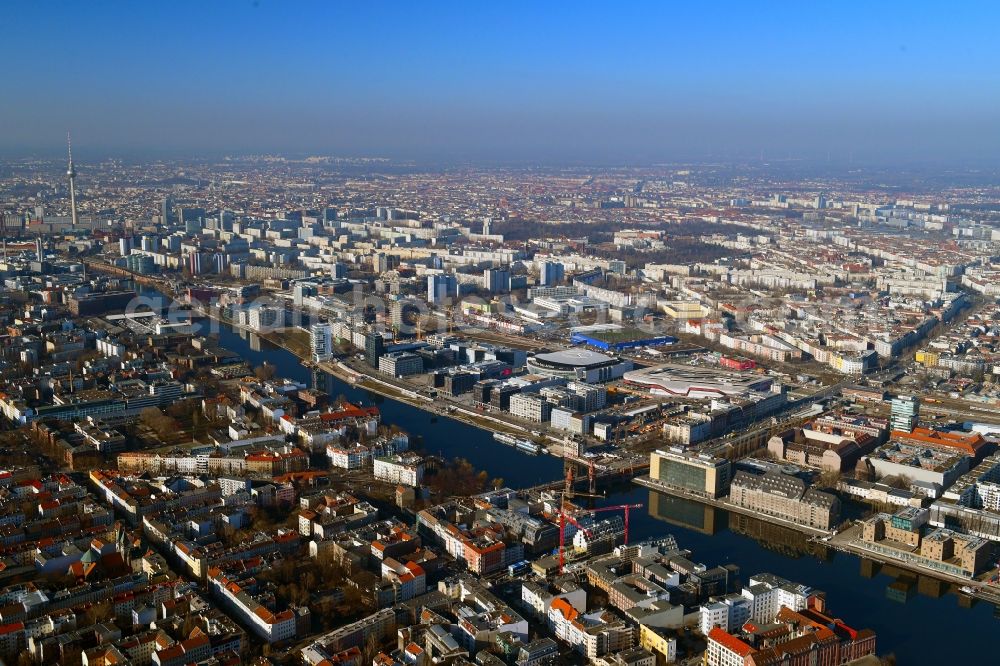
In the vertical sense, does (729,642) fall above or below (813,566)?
above

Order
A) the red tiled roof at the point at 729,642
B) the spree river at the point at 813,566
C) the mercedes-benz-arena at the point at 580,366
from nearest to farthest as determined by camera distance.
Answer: the red tiled roof at the point at 729,642, the spree river at the point at 813,566, the mercedes-benz-arena at the point at 580,366

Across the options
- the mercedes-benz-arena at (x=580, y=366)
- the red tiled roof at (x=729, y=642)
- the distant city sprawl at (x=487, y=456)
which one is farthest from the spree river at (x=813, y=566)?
the mercedes-benz-arena at (x=580, y=366)

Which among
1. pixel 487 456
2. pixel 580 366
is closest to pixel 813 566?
pixel 487 456

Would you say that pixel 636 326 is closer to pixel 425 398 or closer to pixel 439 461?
pixel 425 398

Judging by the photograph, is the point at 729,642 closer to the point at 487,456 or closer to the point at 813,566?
the point at 813,566

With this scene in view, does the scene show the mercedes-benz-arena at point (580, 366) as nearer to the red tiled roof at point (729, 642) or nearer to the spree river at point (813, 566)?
the spree river at point (813, 566)

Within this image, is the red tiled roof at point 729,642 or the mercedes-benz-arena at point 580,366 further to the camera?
the mercedes-benz-arena at point 580,366
